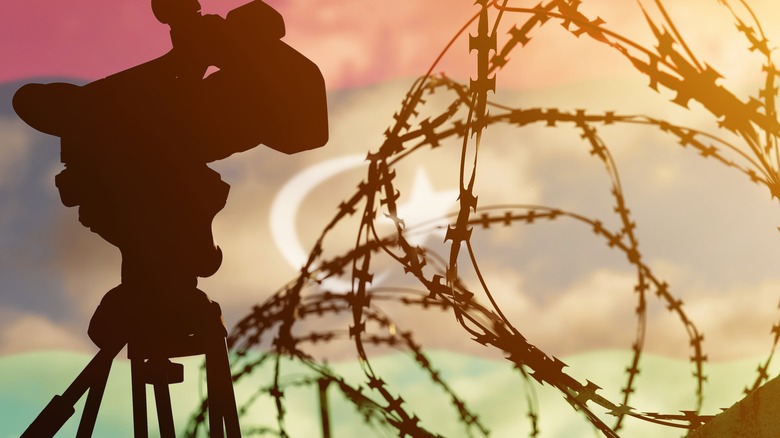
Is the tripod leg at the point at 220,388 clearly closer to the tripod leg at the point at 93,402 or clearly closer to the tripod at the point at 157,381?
the tripod at the point at 157,381

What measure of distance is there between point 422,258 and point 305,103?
88 cm

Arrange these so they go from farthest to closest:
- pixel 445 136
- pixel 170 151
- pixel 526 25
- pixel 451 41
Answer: pixel 445 136
pixel 526 25
pixel 451 41
pixel 170 151

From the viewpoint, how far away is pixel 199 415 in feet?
22.2

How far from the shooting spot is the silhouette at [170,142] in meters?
3.52

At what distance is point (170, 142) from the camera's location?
139 inches

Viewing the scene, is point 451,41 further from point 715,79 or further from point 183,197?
point 183,197

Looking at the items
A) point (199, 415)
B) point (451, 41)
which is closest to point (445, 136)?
point (451, 41)

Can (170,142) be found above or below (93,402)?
above

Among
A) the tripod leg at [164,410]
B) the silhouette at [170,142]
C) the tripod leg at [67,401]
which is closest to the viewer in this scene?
the tripod leg at [67,401]

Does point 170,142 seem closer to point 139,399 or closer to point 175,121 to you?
point 175,121

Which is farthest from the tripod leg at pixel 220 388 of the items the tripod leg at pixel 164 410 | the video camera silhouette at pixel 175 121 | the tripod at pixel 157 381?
the video camera silhouette at pixel 175 121

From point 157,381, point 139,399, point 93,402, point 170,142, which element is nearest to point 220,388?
point 157,381

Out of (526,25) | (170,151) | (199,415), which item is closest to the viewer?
(170,151)

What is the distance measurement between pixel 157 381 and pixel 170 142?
0.96 metres
